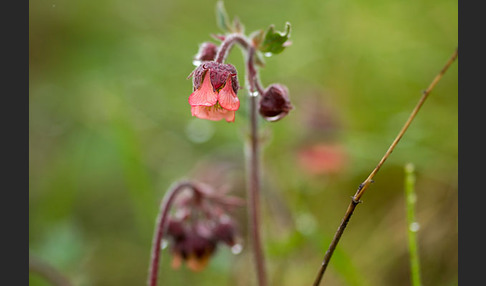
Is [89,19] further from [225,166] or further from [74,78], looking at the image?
[225,166]

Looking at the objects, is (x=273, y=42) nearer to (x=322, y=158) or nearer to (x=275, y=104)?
(x=275, y=104)

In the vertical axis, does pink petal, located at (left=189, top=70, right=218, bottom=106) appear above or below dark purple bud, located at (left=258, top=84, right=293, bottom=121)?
below

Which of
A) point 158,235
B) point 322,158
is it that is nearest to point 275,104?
point 158,235

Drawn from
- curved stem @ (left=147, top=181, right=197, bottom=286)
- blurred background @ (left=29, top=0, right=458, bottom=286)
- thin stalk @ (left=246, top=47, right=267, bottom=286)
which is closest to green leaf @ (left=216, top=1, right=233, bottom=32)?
thin stalk @ (left=246, top=47, right=267, bottom=286)

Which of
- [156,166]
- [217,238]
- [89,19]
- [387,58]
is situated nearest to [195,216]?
[217,238]

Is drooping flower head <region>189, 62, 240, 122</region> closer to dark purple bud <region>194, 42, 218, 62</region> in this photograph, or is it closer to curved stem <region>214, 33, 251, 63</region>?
curved stem <region>214, 33, 251, 63</region>

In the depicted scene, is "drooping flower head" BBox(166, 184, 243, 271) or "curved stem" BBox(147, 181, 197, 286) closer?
"curved stem" BBox(147, 181, 197, 286)
